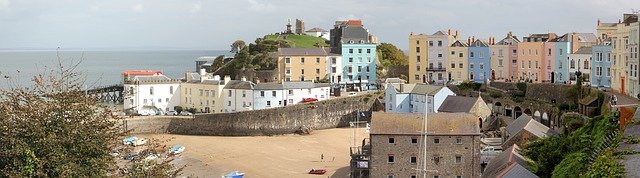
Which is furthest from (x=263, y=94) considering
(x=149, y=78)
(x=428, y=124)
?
(x=428, y=124)

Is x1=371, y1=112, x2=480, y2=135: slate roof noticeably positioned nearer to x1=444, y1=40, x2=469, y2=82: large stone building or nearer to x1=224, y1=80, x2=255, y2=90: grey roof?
x1=224, y1=80, x2=255, y2=90: grey roof

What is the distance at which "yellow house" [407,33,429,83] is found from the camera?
218 ft

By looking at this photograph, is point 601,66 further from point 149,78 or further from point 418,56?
point 149,78

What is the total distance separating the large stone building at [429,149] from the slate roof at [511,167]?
3.52 ft

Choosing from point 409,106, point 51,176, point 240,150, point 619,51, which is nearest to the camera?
point 51,176

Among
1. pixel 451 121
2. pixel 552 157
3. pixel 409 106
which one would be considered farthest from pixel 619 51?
pixel 552 157

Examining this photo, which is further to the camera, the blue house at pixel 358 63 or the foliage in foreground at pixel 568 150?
the blue house at pixel 358 63

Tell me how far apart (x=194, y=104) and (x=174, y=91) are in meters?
2.25

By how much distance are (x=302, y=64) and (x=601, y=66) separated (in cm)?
2803

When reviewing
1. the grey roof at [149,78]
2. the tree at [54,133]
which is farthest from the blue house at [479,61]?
the tree at [54,133]

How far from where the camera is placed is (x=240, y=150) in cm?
4756

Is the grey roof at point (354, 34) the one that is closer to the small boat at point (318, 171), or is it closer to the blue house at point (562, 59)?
the blue house at point (562, 59)

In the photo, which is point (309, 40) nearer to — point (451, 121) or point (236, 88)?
point (236, 88)

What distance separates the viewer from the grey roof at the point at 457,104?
154 ft
